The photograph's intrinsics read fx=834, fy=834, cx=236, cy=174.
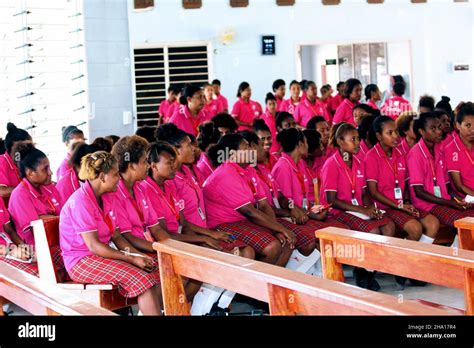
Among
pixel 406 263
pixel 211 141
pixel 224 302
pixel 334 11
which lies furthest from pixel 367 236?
pixel 334 11

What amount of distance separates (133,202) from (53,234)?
49cm

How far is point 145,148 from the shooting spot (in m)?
4.95

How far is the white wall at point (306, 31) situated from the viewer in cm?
1304

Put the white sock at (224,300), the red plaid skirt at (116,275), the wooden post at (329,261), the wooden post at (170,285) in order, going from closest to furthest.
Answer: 1. the wooden post at (170,285)
2. the red plaid skirt at (116,275)
3. the wooden post at (329,261)
4. the white sock at (224,300)

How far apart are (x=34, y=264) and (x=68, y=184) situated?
0.89 meters

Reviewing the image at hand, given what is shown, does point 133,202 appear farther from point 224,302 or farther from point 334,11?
point 334,11

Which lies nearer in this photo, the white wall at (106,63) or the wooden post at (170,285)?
the wooden post at (170,285)

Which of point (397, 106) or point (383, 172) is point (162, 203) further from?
point (397, 106)

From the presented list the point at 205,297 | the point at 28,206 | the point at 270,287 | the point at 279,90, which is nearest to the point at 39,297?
the point at 270,287

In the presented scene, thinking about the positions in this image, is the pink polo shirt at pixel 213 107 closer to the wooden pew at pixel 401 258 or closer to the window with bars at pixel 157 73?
the window with bars at pixel 157 73

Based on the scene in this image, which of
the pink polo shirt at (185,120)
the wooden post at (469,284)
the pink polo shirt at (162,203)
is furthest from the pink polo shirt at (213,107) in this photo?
the wooden post at (469,284)

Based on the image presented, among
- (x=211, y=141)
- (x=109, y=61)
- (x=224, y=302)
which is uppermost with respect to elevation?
(x=109, y=61)

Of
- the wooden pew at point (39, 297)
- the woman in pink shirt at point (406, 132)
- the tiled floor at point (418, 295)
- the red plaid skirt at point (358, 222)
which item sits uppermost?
the woman in pink shirt at point (406, 132)

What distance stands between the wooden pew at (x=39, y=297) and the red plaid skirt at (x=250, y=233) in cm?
196
